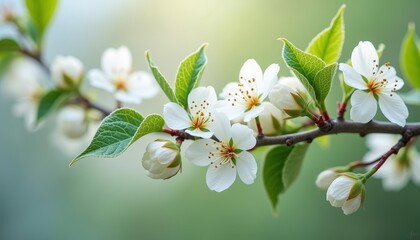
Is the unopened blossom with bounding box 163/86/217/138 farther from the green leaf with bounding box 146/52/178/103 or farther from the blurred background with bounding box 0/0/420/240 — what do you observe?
the blurred background with bounding box 0/0/420/240

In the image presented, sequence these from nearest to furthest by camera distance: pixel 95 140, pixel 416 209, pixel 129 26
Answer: pixel 95 140, pixel 416 209, pixel 129 26

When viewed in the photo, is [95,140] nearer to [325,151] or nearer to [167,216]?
[325,151]

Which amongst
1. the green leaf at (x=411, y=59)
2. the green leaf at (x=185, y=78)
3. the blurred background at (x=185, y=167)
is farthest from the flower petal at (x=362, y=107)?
the blurred background at (x=185, y=167)

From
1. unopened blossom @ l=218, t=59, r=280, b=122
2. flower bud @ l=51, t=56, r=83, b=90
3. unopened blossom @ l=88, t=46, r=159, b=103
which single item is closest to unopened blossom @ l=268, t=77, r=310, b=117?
unopened blossom @ l=218, t=59, r=280, b=122

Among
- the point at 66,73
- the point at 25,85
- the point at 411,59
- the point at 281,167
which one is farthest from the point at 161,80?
the point at 25,85

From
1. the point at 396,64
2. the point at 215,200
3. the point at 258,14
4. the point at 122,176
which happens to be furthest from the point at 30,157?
the point at 396,64
